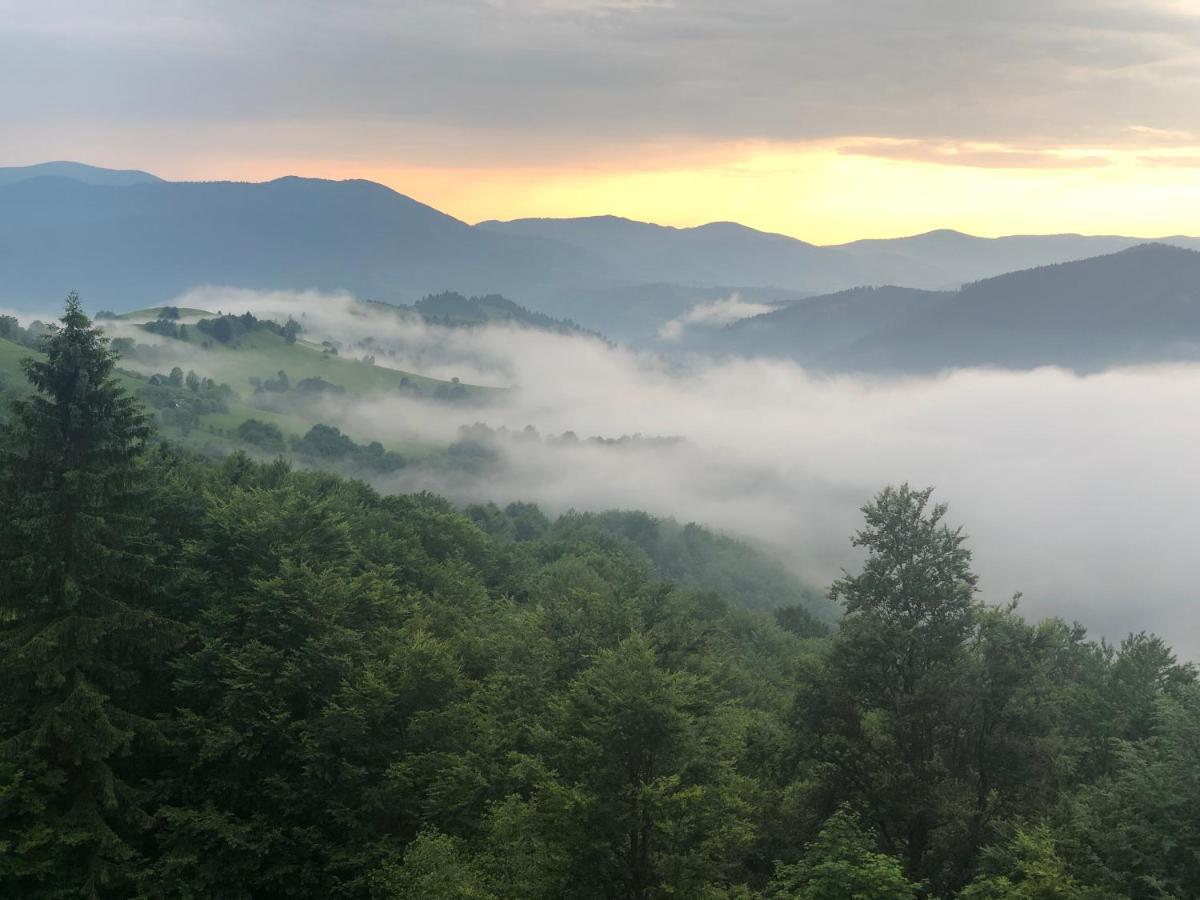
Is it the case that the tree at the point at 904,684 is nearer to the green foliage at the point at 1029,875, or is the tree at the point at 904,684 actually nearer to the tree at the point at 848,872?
the green foliage at the point at 1029,875

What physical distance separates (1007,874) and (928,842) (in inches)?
156

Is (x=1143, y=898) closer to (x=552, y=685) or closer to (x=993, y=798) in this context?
(x=993, y=798)

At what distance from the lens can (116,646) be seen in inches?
1065

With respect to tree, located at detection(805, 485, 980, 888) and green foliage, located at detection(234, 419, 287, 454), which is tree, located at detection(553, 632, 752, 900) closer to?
tree, located at detection(805, 485, 980, 888)

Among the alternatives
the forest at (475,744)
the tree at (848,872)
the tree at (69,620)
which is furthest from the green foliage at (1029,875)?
the tree at (69,620)

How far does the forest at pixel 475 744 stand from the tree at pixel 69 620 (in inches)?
3.2

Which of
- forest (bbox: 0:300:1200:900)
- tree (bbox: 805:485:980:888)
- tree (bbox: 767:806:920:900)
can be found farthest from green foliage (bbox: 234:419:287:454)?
tree (bbox: 767:806:920:900)

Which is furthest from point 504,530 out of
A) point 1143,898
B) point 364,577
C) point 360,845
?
point 1143,898

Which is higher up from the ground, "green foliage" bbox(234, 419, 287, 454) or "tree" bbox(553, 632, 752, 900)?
"tree" bbox(553, 632, 752, 900)

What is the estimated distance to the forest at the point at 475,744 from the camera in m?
23.3

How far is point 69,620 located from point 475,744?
12043 mm

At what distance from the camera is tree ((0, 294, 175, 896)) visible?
24.9 m

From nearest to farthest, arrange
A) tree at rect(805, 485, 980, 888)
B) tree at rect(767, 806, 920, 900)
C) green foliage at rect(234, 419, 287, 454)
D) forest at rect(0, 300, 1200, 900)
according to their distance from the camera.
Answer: tree at rect(767, 806, 920, 900) → forest at rect(0, 300, 1200, 900) → tree at rect(805, 485, 980, 888) → green foliage at rect(234, 419, 287, 454)

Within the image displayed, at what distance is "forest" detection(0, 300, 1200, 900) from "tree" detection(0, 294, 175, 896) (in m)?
0.08
